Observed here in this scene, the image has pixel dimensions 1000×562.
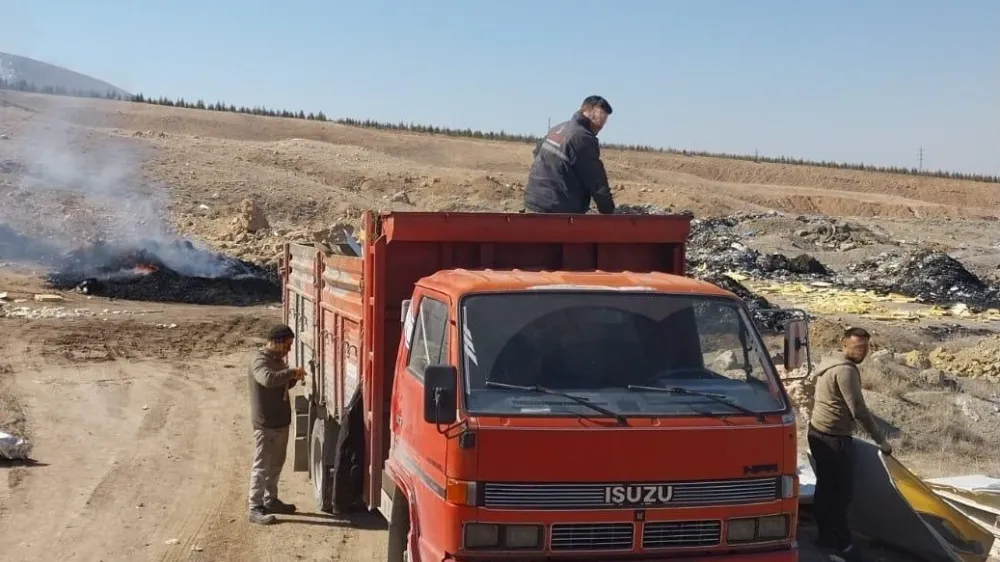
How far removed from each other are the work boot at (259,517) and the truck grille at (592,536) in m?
4.23

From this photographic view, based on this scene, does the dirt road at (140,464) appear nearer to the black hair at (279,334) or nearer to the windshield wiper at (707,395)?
the black hair at (279,334)

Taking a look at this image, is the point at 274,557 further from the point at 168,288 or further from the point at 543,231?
the point at 168,288

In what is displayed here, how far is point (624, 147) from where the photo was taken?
97.2m

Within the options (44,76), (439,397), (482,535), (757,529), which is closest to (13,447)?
(439,397)

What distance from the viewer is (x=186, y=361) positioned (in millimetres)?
17250

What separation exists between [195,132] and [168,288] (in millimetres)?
46261

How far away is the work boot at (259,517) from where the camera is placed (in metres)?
8.49

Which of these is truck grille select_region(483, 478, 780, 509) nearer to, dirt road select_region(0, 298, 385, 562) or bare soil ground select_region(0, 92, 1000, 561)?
bare soil ground select_region(0, 92, 1000, 561)

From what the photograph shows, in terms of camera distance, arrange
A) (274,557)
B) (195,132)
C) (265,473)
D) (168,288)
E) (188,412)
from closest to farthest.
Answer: (274,557)
(265,473)
(188,412)
(168,288)
(195,132)

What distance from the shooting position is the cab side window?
18.5ft

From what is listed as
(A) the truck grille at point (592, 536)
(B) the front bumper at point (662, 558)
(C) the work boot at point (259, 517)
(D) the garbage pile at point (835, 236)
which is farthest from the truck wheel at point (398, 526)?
(D) the garbage pile at point (835, 236)

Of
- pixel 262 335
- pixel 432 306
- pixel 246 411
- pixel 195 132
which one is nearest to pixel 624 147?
pixel 195 132

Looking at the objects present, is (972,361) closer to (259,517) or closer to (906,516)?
(906,516)

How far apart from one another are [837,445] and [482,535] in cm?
349
